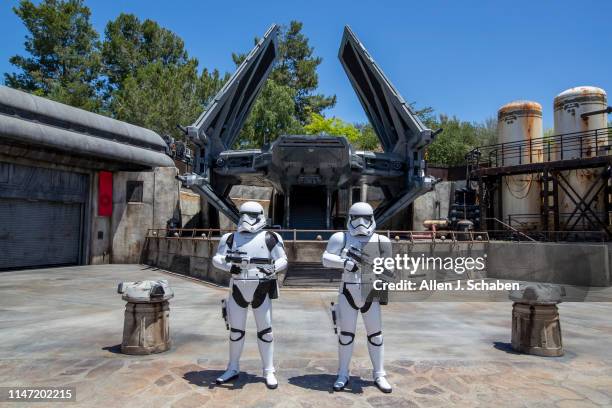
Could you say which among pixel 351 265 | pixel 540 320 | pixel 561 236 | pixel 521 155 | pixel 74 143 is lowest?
pixel 540 320

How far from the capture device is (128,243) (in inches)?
797

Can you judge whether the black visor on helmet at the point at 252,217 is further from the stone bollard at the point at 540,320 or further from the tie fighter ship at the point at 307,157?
the tie fighter ship at the point at 307,157

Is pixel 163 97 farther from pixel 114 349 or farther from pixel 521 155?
pixel 114 349

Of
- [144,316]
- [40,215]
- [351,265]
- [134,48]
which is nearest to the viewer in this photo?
[351,265]

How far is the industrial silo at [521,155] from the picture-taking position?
1994cm

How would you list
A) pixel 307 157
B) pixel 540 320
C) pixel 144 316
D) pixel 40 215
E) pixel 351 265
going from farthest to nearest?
1. pixel 307 157
2. pixel 40 215
3. pixel 540 320
4. pixel 144 316
5. pixel 351 265

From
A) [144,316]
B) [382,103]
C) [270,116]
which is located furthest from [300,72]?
[144,316]

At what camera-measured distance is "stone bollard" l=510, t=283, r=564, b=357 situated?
5766mm

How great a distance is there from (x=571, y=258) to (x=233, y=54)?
132 ft

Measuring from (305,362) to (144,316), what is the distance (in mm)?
2340

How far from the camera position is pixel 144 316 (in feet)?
18.8

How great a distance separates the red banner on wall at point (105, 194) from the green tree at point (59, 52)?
17.7m

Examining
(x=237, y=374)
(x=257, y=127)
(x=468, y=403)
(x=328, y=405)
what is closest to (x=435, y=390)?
(x=468, y=403)

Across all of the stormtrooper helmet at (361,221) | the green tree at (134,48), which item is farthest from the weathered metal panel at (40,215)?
the green tree at (134,48)
